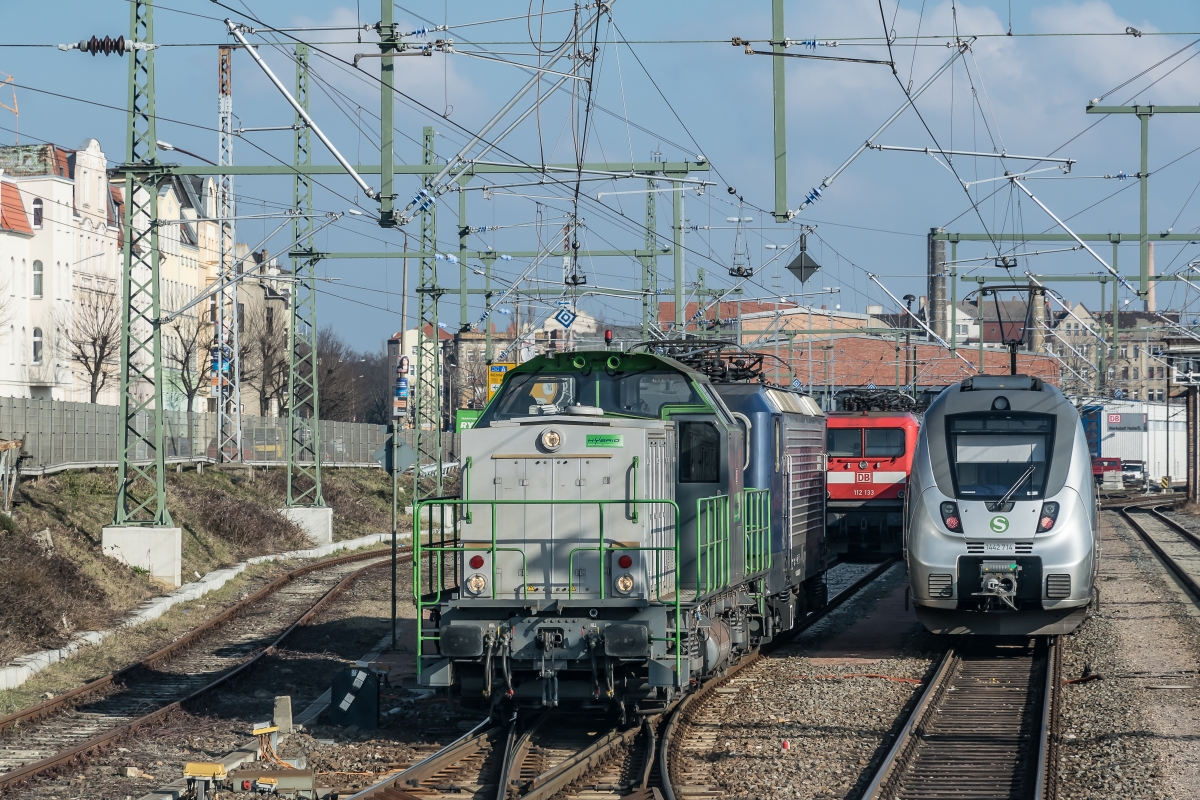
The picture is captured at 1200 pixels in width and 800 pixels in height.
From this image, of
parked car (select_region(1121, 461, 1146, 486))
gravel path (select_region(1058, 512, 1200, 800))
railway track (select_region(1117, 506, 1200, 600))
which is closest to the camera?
gravel path (select_region(1058, 512, 1200, 800))

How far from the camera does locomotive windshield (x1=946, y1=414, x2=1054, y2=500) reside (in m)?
15.1

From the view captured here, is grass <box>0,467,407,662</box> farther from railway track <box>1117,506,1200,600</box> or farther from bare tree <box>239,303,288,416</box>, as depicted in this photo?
bare tree <box>239,303,288,416</box>

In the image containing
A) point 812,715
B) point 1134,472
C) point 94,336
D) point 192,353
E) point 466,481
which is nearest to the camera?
point 466,481

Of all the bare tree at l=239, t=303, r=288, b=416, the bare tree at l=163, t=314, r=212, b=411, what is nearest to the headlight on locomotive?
the bare tree at l=163, t=314, r=212, b=411

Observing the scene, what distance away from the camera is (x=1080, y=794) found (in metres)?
9.58

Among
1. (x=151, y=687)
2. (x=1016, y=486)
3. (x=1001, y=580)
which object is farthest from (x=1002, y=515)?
(x=151, y=687)

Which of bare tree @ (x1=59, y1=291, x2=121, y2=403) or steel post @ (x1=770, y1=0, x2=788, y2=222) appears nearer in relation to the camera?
steel post @ (x1=770, y1=0, x2=788, y2=222)

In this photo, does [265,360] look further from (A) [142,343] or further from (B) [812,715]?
(B) [812,715]

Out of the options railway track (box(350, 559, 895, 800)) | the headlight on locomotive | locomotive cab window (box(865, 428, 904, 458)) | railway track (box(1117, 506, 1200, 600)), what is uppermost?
the headlight on locomotive

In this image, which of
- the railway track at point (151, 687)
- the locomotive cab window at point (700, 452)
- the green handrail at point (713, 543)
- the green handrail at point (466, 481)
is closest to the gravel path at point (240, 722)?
the railway track at point (151, 687)

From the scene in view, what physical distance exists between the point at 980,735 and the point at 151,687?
30.5 ft

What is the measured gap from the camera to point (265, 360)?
2830 inches

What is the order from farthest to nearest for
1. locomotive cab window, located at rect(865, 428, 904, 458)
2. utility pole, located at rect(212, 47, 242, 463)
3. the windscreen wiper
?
utility pole, located at rect(212, 47, 242, 463) < locomotive cab window, located at rect(865, 428, 904, 458) < the windscreen wiper

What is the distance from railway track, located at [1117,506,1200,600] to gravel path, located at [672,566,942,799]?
8.34 m
